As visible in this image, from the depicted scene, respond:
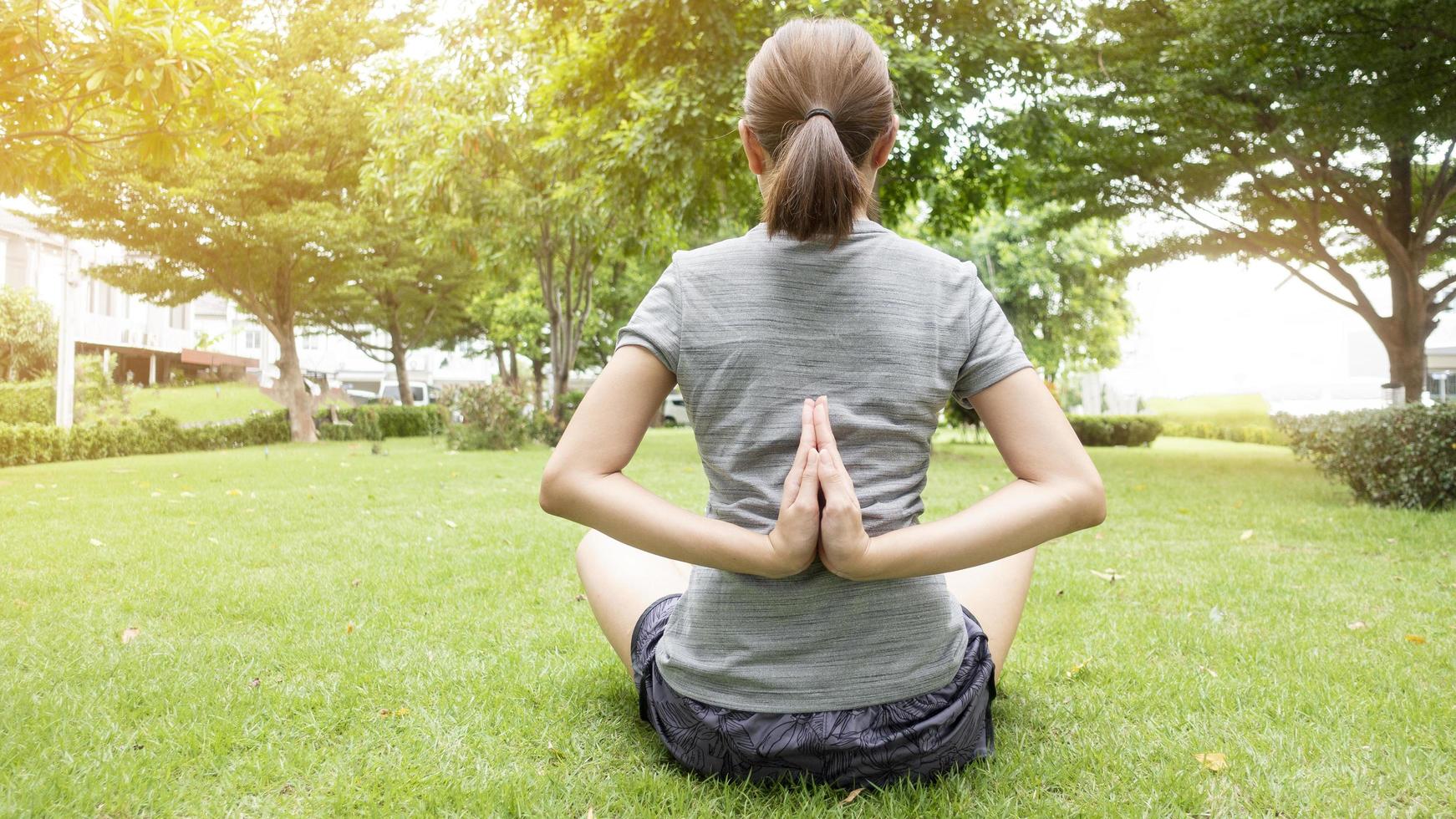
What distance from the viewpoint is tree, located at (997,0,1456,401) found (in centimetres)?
938

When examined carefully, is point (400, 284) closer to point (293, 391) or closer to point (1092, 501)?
point (293, 391)

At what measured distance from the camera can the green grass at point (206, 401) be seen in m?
22.7

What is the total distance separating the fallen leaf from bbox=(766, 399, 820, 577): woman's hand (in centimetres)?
148

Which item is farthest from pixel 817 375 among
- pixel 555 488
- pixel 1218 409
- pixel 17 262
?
pixel 17 262

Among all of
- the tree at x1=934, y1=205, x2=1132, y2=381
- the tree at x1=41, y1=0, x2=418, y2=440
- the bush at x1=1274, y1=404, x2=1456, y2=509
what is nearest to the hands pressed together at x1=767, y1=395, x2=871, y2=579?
the bush at x1=1274, y1=404, x2=1456, y2=509

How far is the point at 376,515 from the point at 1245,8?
9.86 metres

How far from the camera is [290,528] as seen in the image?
6656mm

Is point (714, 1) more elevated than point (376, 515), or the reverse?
point (714, 1)

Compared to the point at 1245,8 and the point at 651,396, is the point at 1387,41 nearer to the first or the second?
the point at 1245,8

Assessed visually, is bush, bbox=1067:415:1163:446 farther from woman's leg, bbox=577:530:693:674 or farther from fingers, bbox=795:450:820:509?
fingers, bbox=795:450:820:509

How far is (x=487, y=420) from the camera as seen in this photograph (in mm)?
17422

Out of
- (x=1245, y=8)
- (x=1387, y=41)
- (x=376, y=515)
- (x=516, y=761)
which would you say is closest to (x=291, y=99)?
(x=376, y=515)

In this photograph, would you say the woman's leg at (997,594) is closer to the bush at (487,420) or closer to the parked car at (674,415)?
the bush at (487,420)

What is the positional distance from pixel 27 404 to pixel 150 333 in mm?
19476
